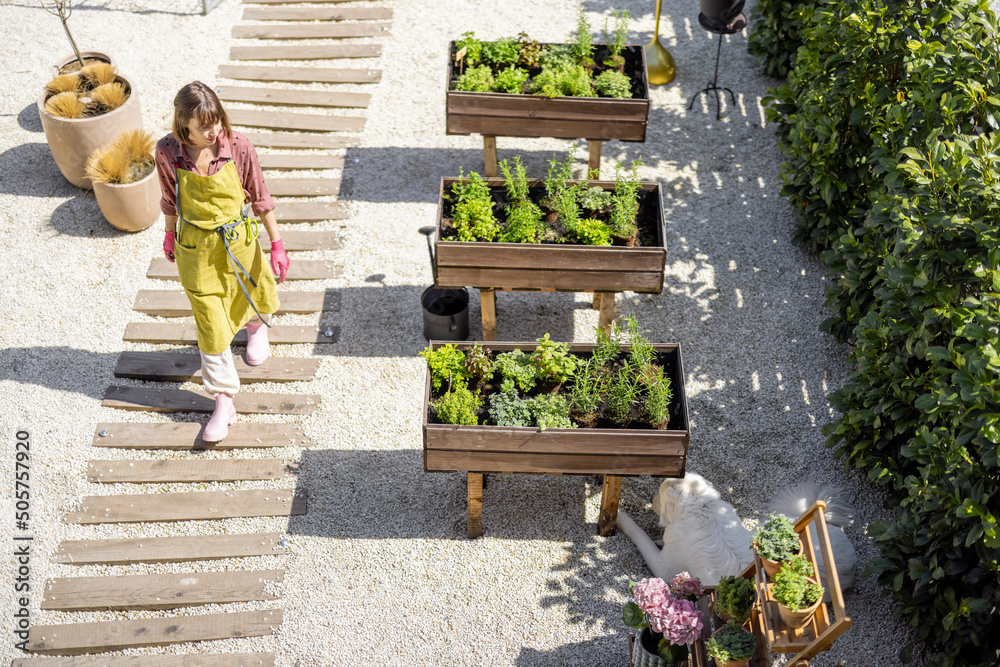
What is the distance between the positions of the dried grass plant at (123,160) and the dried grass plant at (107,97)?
0.30 meters

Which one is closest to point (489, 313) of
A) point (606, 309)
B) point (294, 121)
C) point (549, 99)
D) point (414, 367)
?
point (414, 367)

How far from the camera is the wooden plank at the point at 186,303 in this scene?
5.95 meters

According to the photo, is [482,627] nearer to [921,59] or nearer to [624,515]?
[624,515]

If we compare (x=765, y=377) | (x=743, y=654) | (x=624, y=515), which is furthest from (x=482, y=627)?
(x=765, y=377)

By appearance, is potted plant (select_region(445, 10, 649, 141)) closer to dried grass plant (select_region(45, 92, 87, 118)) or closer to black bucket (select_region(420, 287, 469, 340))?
black bucket (select_region(420, 287, 469, 340))

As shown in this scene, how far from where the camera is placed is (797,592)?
3.50 m

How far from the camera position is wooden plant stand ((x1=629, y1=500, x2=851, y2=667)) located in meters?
3.37

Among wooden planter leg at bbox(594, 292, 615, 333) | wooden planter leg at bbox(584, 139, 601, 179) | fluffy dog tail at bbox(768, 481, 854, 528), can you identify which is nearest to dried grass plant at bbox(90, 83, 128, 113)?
wooden planter leg at bbox(584, 139, 601, 179)

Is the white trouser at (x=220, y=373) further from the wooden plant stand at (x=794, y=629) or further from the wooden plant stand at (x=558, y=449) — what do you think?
the wooden plant stand at (x=794, y=629)

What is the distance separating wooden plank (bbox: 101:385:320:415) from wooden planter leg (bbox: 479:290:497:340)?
3.74 ft

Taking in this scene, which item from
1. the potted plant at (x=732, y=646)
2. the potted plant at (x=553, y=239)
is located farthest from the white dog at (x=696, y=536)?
the potted plant at (x=553, y=239)

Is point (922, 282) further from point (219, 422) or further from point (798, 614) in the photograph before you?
point (219, 422)

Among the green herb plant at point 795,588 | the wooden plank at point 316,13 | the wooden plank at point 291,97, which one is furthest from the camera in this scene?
the wooden plank at point 316,13

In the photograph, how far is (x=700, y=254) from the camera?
21.0 ft
